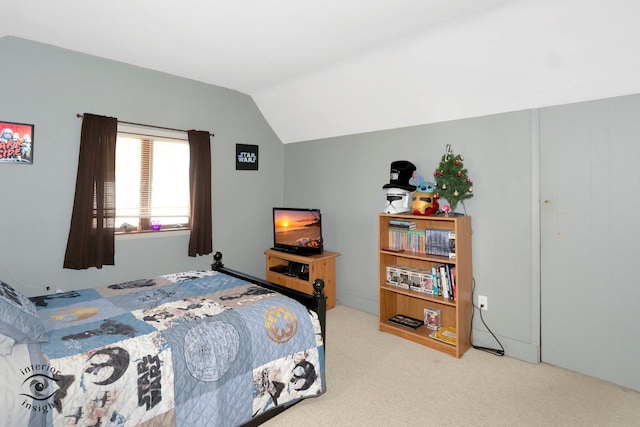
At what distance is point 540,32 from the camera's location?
237 centimetres

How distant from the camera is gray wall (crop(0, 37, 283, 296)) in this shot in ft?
9.73

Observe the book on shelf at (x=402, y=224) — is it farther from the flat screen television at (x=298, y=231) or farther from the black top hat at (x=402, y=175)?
the flat screen television at (x=298, y=231)

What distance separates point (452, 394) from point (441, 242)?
1.31 m

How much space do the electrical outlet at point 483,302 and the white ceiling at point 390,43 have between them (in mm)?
1688

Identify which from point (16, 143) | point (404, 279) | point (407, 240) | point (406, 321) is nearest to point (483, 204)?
point (407, 240)

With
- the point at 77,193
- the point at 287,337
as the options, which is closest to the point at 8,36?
the point at 77,193

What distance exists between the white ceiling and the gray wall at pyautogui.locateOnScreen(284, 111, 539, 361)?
0.67 ft

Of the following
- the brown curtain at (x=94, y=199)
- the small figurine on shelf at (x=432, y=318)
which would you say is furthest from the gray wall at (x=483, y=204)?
the brown curtain at (x=94, y=199)

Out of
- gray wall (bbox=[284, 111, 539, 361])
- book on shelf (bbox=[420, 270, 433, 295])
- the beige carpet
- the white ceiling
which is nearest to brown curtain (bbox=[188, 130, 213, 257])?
the white ceiling

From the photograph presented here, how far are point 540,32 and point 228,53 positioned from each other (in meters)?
2.55

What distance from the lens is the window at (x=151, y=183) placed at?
3617mm

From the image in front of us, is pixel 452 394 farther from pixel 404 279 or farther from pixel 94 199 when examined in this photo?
pixel 94 199

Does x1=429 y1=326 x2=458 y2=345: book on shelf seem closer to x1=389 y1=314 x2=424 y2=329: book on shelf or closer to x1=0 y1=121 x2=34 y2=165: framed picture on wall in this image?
x1=389 y1=314 x2=424 y2=329: book on shelf

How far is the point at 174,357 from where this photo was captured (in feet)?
5.72
